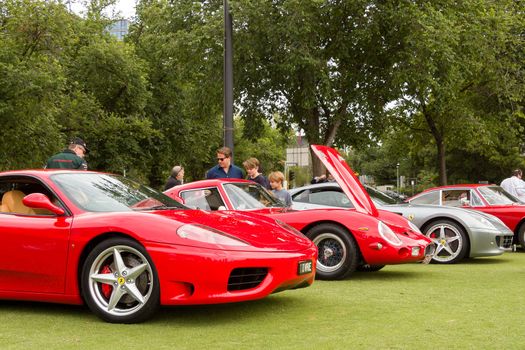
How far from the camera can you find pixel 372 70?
23.4 m

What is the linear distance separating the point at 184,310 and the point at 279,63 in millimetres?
15975

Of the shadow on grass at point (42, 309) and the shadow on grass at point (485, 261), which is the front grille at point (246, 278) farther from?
the shadow on grass at point (485, 261)

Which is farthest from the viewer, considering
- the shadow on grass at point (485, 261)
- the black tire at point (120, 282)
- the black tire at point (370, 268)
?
the shadow on grass at point (485, 261)

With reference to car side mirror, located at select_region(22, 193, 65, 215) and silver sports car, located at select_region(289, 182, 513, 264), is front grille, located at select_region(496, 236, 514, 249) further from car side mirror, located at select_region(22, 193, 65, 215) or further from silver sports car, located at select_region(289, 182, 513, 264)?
car side mirror, located at select_region(22, 193, 65, 215)

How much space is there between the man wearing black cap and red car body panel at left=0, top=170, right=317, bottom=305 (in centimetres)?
321

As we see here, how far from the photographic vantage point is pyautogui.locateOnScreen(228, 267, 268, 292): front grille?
5.42 meters

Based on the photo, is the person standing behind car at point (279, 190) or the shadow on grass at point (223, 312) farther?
the person standing behind car at point (279, 190)

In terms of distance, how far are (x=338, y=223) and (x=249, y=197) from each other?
3.96 feet

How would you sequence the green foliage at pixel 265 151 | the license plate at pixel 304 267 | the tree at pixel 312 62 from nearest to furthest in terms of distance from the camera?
the license plate at pixel 304 267
the tree at pixel 312 62
the green foliage at pixel 265 151

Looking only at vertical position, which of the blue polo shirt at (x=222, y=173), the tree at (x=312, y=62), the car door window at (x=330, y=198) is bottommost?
the car door window at (x=330, y=198)

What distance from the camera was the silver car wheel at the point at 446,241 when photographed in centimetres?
1098

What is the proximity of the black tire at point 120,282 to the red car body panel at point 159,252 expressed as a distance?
0.08 metres

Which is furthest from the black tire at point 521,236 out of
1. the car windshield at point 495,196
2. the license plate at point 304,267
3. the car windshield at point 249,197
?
the license plate at point 304,267

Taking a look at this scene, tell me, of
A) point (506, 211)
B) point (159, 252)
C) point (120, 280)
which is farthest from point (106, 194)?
point (506, 211)
